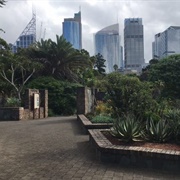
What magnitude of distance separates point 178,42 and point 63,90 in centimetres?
7412

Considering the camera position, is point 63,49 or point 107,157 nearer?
point 107,157

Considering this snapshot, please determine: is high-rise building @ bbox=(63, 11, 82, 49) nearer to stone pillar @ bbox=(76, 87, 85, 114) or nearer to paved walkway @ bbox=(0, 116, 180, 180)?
stone pillar @ bbox=(76, 87, 85, 114)

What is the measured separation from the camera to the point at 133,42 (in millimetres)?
117812

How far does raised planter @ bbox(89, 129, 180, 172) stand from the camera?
21.6ft

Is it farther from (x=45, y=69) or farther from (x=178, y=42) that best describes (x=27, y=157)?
(x=178, y=42)

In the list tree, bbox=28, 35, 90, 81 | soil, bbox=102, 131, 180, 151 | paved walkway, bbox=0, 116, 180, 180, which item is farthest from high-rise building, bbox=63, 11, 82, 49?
soil, bbox=102, 131, 180, 151

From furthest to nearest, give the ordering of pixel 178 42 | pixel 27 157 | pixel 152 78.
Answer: pixel 178 42
pixel 152 78
pixel 27 157

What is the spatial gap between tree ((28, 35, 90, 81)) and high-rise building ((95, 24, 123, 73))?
245ft

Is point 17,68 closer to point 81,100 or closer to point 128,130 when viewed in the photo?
point 81,100

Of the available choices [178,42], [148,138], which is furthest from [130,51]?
[148,138]

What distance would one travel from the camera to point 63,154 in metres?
8.01

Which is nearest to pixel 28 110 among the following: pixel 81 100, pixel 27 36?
pixel 81 100

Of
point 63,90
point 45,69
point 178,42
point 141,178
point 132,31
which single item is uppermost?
point 132,31

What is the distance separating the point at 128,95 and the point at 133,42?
108 m
